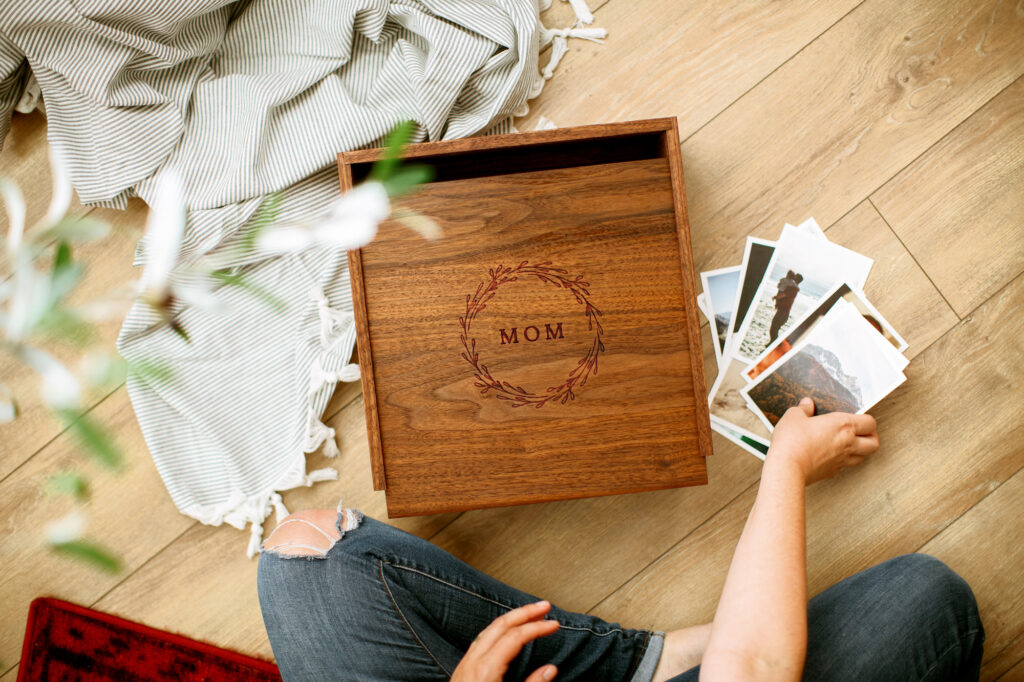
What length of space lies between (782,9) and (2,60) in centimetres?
118

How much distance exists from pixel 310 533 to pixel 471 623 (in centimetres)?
26

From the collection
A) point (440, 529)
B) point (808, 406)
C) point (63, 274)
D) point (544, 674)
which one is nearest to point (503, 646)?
point (544, 674)

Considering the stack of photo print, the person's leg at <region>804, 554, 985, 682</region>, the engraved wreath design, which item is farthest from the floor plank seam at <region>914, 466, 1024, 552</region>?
the engraved wreath design

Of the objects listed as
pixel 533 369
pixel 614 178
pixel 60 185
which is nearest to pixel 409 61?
pixel 614 178

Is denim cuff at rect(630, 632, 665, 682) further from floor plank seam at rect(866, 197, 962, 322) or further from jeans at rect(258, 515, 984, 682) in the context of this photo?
floor plank seam at rect(866, 197, 962, 322)

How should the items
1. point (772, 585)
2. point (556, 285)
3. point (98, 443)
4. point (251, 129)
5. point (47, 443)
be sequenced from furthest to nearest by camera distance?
point (47, 443) → point (251, 129) → point (556, 285) → point (772, 585) → point (98, 443)

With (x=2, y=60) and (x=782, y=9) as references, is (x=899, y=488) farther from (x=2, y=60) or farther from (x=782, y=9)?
(x=2, y=60)

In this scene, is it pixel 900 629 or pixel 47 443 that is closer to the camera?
pixel 900 629

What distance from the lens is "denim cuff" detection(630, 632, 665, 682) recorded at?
0.92 metres

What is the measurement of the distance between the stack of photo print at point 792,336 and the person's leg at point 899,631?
24 centimetres

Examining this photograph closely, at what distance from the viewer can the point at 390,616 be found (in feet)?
2.86

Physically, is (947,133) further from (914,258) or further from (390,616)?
(390,616)

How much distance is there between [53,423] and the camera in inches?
42.7

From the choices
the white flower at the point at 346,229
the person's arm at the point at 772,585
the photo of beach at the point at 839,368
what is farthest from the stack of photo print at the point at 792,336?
the white flower at the point at 346,229
